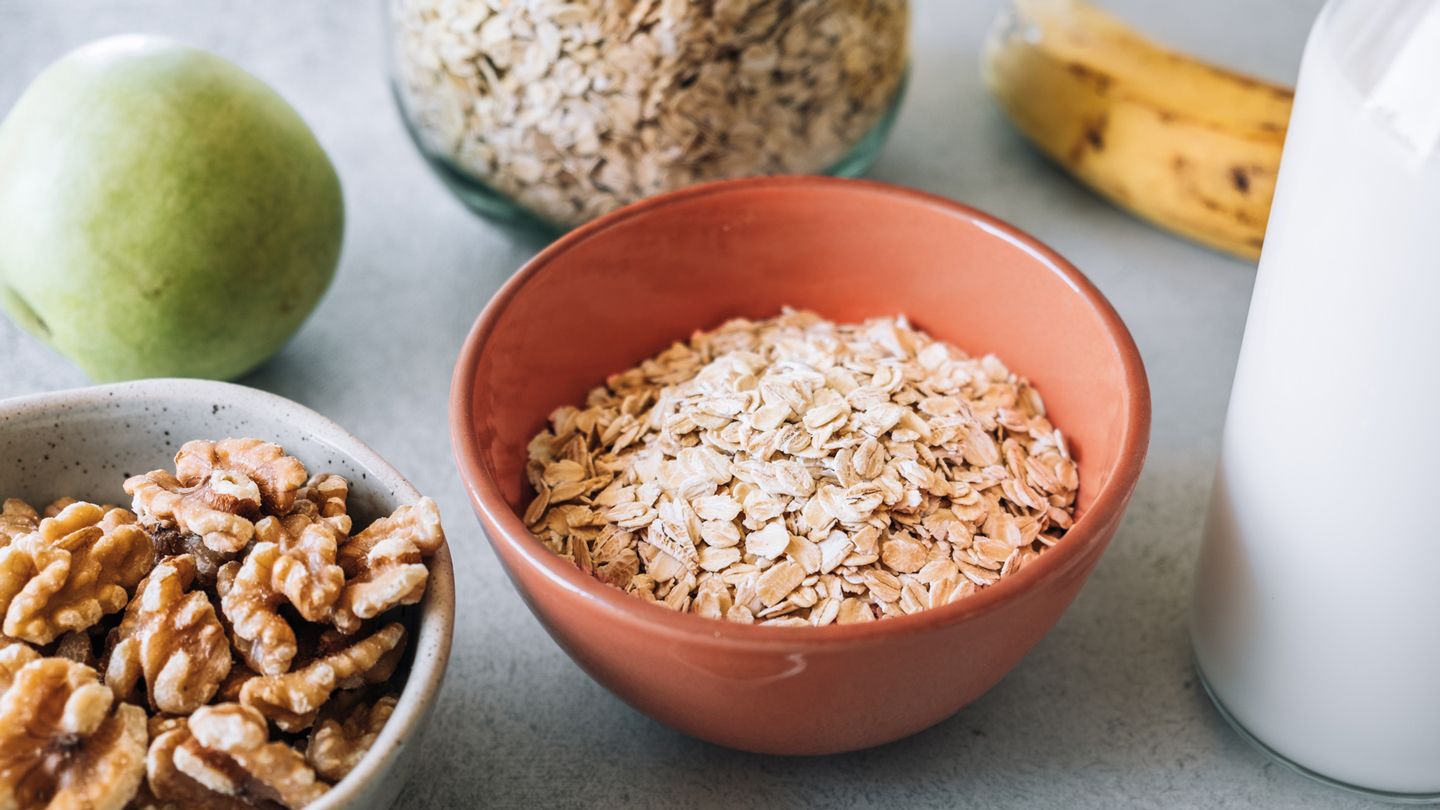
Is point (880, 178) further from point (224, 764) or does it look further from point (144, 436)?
point (224, 764)

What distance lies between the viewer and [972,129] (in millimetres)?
1105

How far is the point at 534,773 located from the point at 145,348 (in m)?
0.38

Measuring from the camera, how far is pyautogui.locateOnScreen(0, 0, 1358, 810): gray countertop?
0.63m

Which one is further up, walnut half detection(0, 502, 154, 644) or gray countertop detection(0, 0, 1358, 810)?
walnut half detection(0, 502, 154, 644)

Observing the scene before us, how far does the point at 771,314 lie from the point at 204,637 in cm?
40

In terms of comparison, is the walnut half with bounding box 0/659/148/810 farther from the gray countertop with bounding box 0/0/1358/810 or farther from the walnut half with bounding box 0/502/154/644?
the gray countertop with bounding box 0/0/1358/810

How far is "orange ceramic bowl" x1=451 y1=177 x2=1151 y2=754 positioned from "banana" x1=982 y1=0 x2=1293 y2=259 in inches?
10.8

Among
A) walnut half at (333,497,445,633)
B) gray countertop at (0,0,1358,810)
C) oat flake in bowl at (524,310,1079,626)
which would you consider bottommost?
gray countertop at (0,0,1358,810)

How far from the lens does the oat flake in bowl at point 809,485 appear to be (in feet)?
1.94

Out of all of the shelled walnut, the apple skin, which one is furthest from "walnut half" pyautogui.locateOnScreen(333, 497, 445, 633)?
the apple skin

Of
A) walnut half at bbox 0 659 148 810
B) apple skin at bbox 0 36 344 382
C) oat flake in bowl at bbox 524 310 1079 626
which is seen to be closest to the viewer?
walnut half at bbox 0 659 148 810

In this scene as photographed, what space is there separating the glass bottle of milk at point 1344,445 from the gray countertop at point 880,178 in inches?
1.9

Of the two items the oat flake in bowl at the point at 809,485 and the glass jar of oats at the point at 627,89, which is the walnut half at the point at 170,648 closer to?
the oat flake in bowl at the point at 809,485

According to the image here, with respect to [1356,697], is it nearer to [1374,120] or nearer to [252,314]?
[1374,120]
